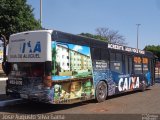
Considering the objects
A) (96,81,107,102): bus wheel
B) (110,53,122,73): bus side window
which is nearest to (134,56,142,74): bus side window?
(110,53,122,73): bus side window

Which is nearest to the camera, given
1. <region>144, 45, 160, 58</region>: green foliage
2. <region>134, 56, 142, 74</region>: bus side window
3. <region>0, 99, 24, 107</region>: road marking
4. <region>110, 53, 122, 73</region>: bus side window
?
<region>0, 99, 24, 107</region>: road marking

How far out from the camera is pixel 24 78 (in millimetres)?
12055

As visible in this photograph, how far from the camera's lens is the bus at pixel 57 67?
1152 centimetres

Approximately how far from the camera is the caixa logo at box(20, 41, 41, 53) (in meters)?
11.7

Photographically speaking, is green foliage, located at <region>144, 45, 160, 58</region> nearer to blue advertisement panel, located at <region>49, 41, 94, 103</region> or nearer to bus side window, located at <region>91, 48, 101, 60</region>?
bus side window, located at <region>91, 48, 101, 60</region>

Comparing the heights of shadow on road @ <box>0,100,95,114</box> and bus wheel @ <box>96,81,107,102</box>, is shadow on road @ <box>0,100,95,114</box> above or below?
below

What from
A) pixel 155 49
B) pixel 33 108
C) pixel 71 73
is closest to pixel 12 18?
pixel 33 108

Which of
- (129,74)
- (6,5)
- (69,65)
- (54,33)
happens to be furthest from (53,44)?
(6,5)

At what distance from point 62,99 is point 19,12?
2170 centimetres

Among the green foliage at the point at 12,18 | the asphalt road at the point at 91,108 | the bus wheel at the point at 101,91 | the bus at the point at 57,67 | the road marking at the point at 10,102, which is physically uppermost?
the green foliage at the point at 12,18

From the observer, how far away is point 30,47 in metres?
12.0

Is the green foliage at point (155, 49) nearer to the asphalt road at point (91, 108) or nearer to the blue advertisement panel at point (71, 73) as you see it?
the asphalt road at point (91, 108)

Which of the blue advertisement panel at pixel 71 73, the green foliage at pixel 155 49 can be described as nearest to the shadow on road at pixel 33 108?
the blue advertisement panel at pixel 71 73

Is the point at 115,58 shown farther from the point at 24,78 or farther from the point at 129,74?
the point at 24,78
